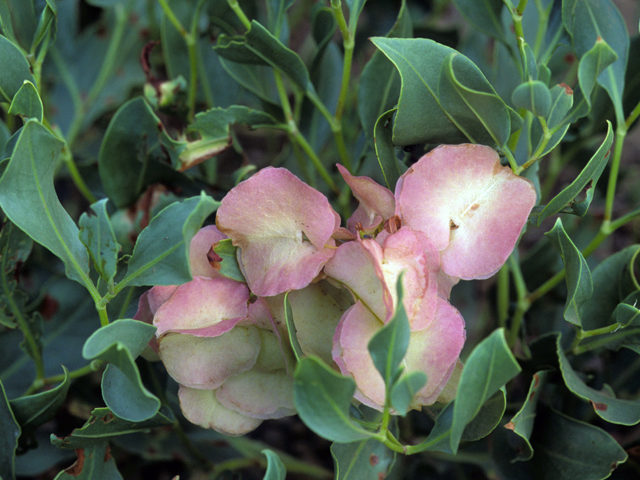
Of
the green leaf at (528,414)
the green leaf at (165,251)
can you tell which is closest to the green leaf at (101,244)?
the green leaf at (165,251)

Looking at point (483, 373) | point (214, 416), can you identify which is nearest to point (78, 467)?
point (214, 416)

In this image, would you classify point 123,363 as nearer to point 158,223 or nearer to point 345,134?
point 158,223

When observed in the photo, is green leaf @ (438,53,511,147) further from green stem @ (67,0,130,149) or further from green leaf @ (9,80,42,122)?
green stem @ (67,0,130,149)

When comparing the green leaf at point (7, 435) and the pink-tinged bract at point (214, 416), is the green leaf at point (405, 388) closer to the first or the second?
the pink-tinged bract at point (214, 416)

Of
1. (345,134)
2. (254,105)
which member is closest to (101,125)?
(254,105)

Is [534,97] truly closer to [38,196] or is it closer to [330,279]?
[330,279]
